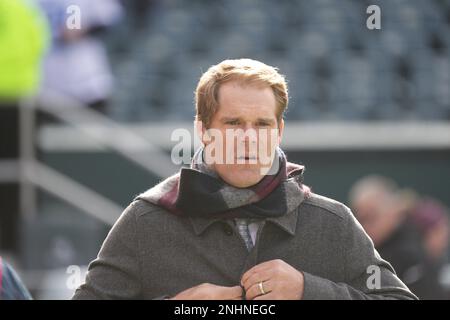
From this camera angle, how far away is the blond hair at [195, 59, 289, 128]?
81.9 inches

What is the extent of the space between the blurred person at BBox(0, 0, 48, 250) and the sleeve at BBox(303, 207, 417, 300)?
228 inches

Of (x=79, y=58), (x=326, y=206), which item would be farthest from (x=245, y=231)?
(x=79, y=58)

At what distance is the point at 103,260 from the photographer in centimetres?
210

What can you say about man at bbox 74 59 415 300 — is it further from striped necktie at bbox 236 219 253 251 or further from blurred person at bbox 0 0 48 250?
blurred person at bbox 0 0 48 250

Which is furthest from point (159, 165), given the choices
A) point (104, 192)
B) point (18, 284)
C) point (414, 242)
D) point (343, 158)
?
point (18, 284)

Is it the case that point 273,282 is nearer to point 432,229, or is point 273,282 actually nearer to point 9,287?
point 9,287

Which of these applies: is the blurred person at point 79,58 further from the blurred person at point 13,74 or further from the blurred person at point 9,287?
the blurred person at point 9,287

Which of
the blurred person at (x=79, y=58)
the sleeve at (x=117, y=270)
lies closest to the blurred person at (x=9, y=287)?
the sleeve at (x=117, y=270)

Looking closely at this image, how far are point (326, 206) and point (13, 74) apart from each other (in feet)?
19.1

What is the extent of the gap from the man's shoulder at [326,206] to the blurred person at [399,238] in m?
3.65

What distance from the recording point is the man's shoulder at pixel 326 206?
214 centimetres

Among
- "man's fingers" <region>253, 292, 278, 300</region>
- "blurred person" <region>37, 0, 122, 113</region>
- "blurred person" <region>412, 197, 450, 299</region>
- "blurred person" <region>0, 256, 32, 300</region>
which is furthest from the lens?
"blurred person" <region>37, 0, 122, 113</region>

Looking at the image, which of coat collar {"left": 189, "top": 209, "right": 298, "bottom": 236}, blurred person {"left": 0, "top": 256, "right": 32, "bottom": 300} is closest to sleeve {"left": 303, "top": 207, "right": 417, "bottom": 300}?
coat collar {"left": 189, "top": 209, "right": 298, "bottom": 236}

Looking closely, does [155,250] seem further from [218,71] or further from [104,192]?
[104,192]
